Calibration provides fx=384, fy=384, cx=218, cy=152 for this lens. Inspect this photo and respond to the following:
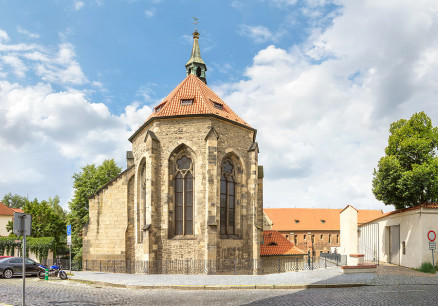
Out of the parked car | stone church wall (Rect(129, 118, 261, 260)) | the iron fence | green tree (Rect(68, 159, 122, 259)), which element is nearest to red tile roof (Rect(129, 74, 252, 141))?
stone church wall (Rect(129, 118, 261, 260))

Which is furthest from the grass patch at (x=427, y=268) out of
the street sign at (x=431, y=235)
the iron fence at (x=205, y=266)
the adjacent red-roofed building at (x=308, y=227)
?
the adjacent red-roofed building at (x=308, y=227)

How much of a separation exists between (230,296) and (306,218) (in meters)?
58.8

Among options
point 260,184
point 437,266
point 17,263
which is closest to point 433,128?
point 437,266

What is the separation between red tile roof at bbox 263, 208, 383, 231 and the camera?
218 ft

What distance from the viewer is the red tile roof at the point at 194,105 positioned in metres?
22.5

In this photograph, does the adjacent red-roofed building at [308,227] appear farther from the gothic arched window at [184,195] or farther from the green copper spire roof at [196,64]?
the gothic arched window at [184,195]

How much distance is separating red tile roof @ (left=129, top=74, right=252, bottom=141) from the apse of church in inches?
2.5

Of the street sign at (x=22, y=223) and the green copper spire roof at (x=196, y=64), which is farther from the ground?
the green copper spire roof at (x=196, y=64)

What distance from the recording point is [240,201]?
23391mm

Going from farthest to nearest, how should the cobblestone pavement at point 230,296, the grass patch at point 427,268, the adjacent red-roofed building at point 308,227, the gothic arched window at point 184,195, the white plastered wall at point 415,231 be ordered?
the adjacent red-roofed building at point 308,227, the gothic arched window at point 184,195, the white plastered wall at point 415,231, the grass patch at point 427,268, the cobblestone pavement at point 230,296

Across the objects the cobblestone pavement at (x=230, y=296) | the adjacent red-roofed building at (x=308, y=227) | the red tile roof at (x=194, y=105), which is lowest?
the adjacent red-roofed building at (x=308, y=227)

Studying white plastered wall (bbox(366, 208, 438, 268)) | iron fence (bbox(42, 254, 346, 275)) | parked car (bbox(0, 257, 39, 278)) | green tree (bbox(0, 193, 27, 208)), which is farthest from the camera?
green tree (bbox(0, 193, 27, 208))

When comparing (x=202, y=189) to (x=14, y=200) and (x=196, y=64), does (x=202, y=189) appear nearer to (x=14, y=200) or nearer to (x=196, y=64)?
(x=196, y=64)

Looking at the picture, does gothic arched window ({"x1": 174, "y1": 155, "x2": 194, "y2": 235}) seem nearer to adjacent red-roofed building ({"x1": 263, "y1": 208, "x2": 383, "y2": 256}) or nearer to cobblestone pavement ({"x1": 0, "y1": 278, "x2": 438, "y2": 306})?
cobblestone pavement ({"x1": 0, "y1": 278, "x2": 438, "y2": 306})
